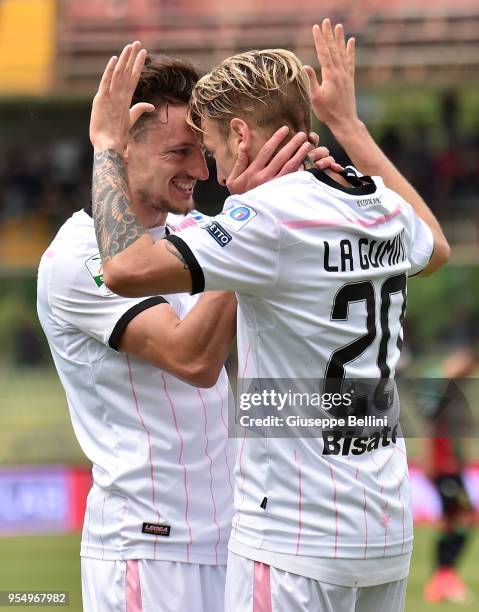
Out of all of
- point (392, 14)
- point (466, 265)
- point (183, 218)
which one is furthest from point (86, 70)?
point (183, 218)

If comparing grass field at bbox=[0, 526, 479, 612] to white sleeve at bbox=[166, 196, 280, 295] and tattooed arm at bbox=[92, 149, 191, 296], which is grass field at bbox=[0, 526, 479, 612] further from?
white sleeve at bbox=[166, 196, 280, 295]

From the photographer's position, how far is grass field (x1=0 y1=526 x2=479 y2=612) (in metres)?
8.57

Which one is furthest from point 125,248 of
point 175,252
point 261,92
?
point 261,92

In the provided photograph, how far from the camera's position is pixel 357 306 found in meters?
3.04

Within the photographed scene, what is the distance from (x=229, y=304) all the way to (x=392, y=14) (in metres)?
19.9

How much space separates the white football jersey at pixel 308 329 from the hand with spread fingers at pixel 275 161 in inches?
2.1

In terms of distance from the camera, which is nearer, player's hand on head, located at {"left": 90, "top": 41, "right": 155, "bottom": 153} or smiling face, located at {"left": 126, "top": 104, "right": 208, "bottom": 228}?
player's hand on head, located at {"left": 90, "top": 41, "right": 155, "bottom": 153}

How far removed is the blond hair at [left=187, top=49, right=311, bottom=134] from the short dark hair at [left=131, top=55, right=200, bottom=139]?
0.58 metres

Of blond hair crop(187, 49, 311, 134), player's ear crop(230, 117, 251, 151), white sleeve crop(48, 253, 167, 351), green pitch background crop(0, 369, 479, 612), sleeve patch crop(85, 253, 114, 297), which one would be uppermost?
blond hair crop(187, 49, 311, 134)

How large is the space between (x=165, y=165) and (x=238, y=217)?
2.79ft

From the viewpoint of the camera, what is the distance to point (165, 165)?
12.1 ft

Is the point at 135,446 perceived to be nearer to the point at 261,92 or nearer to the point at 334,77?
the point at 261,92

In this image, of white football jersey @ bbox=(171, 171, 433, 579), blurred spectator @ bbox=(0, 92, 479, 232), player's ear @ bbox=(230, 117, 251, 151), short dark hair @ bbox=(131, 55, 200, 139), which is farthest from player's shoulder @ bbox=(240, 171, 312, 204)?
blurred spectator @ bbox=(0, 92, 479, 232)

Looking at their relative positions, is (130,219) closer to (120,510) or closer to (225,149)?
(225,149)
